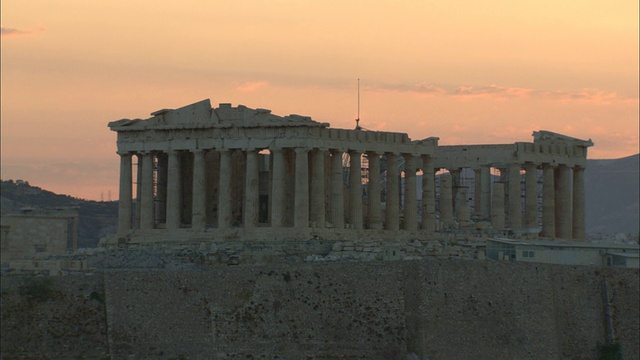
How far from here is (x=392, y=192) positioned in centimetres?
12300

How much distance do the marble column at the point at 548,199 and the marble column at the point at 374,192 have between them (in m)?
13.9

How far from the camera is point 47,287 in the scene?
10038 cm

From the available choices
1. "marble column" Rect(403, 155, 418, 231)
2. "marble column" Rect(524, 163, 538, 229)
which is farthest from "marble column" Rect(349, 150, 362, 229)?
"marble column" Rect(524, 163, 538, 229)

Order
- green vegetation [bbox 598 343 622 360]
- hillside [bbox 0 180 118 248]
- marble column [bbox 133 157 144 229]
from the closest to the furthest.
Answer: green vegetation [bbox 598 343 622 360] < marble column [bbox 133 157 144 229] < hillside [bbox 0 180 118 248]

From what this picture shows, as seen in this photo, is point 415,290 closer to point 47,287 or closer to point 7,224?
point 47,287

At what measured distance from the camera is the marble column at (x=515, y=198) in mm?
128250

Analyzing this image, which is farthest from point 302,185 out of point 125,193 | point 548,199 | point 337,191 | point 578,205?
point 578,205

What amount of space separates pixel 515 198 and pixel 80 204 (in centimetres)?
6574

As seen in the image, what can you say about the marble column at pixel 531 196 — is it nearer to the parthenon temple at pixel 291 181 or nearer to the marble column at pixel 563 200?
the parthenon temple at pixel 291 181

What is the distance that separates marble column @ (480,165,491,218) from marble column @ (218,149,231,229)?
21662 mm

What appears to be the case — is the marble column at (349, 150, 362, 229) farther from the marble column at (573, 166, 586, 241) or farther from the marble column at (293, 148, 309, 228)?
the marble column at (573, 166, 586, 241)

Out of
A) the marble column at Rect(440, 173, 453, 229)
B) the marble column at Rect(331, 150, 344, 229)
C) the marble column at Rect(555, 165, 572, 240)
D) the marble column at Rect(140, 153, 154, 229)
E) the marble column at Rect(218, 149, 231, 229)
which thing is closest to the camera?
the marble column at Rect(218, 149, 231, 229)

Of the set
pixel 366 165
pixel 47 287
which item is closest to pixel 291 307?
pixel 47 287

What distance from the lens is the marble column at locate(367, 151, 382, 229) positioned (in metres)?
122
